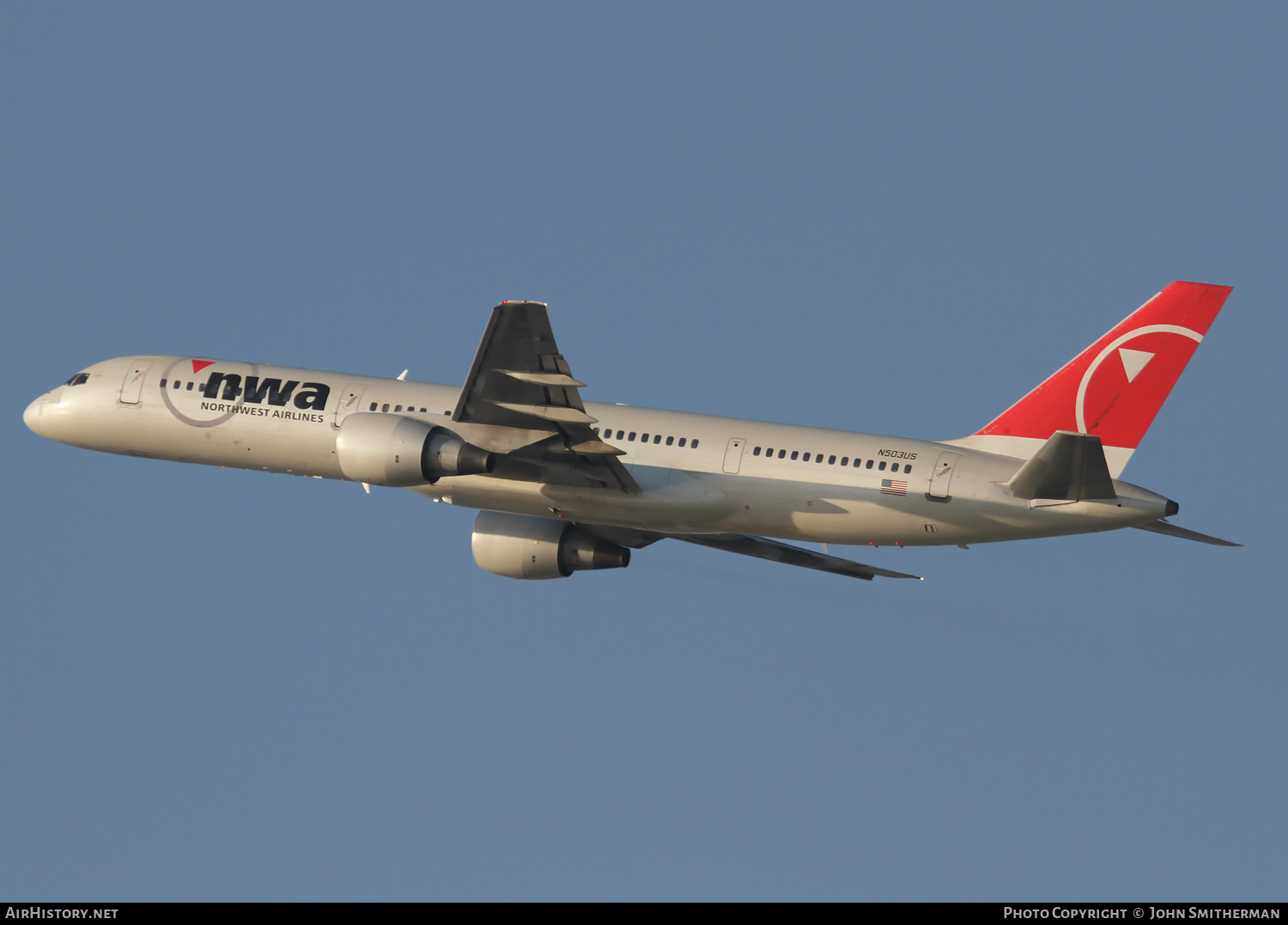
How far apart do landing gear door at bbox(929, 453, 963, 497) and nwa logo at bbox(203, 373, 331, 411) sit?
54.2 feet

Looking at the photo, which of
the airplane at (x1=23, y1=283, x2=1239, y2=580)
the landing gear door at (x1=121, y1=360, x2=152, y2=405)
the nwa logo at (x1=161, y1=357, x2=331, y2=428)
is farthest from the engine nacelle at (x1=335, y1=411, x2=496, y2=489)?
the landing gear door at (x1=121, y1=360, x2=152, y2=405)

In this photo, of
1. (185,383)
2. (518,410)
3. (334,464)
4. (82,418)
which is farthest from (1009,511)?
(82,418)

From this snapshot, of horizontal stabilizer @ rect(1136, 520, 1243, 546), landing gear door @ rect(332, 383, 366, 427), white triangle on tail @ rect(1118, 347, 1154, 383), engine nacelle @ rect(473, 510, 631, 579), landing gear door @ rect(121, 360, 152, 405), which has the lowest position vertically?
horizontal stabilizer @ rect(1136, 520, 1243, 546)

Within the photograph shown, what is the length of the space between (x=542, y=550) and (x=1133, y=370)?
16.7 meters

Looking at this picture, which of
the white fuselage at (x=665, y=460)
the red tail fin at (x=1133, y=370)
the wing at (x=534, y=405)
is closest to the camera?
the wing at (x=534, y=405)

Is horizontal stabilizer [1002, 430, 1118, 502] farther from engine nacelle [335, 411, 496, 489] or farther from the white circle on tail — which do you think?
engine nacelle [335, 411, 496, 489]

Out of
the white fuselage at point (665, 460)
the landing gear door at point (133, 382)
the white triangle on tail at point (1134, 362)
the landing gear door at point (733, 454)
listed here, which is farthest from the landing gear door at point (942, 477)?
the landing gear door at point (133, 382)

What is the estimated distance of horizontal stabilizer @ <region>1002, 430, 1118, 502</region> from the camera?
3484 centimetres

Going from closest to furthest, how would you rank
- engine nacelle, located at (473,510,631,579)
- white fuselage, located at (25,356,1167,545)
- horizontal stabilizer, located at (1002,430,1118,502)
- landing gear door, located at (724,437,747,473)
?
horizontal stabilizer, located at (1002,430,1118,502), white fuselage, located at (25,356,1167,545), landing gear door, located at (724,437,747,473), engine nacelle, located at (473,510,631,579)

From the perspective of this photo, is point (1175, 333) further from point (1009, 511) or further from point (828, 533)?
point (828, 533)

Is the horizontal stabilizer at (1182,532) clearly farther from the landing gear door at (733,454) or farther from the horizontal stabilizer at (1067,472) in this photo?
the landing gear door at (733,454)

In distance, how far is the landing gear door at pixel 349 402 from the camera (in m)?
43.3

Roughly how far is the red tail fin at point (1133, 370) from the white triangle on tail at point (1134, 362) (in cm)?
2

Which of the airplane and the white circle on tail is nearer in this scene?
the airplane
